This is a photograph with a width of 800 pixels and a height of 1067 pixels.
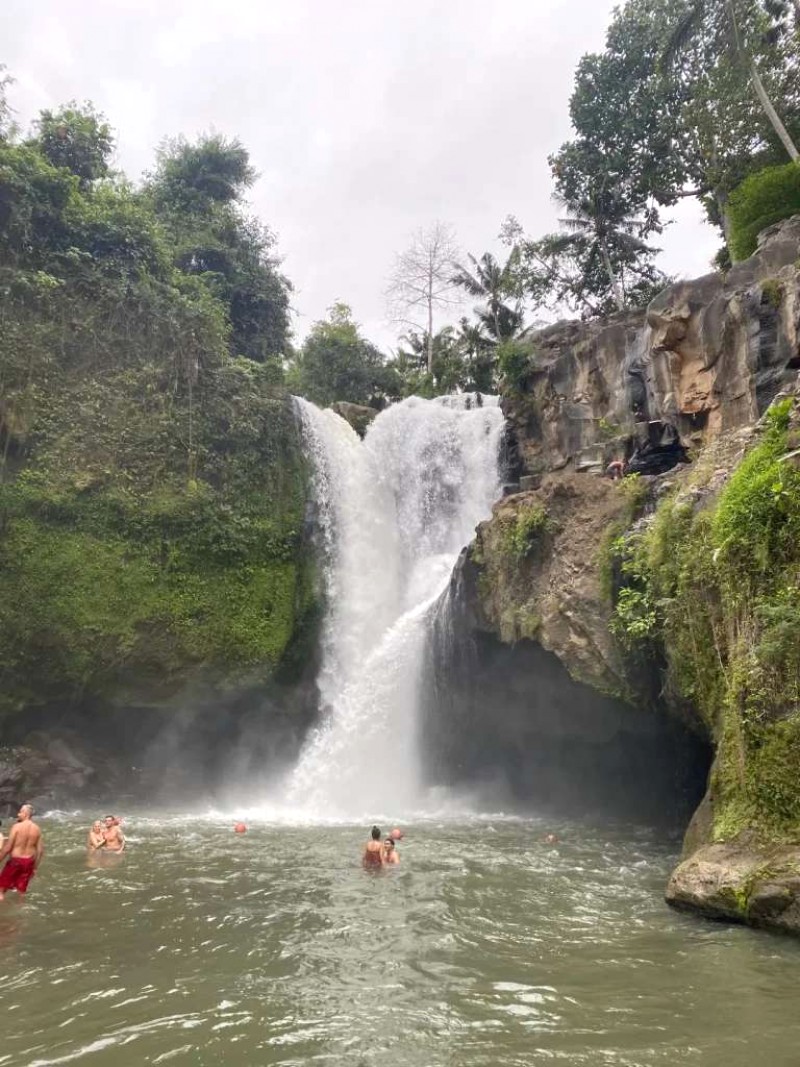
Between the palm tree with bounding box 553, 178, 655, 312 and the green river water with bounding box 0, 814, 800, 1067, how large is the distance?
82.2ft

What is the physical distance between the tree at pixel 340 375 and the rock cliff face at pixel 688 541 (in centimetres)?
1443

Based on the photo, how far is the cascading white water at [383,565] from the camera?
1714 cm

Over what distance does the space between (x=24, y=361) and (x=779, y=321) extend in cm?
1713

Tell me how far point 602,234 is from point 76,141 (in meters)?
19.0

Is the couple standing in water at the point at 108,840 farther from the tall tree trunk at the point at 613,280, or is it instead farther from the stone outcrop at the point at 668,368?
the tall tree trunk at the point at 613,280

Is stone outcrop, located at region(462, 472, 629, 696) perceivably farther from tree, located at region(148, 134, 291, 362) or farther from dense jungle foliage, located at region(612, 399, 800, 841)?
tree, located at region(148, 134, 291, 362)

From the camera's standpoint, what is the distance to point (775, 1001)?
4898 millimetres

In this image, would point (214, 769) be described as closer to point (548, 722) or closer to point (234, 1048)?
point (548, 722)

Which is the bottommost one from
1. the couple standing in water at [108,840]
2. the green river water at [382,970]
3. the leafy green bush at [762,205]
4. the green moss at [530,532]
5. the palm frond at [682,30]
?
the green river water at [382,970]

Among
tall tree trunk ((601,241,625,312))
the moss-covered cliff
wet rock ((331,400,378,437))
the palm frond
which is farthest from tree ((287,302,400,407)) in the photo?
the palm frond

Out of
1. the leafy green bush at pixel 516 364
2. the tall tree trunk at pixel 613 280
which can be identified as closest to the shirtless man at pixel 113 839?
the leafy green bush at pixel 516 364

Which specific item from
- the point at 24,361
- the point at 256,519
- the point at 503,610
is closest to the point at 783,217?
the point at 503,610

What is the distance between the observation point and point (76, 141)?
77.1ft

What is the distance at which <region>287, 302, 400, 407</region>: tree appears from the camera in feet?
114
